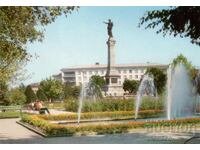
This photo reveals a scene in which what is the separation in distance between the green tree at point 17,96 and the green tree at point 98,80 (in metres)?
1.34

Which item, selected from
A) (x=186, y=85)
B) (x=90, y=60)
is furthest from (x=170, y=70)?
(x=90, y=60)

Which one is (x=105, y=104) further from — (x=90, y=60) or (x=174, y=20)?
(x=174, y=20)

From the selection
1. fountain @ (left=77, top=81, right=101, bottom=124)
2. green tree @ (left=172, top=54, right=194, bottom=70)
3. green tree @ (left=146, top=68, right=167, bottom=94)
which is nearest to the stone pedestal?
fountain @ (left=77, top=81, right=101, bottom=124)

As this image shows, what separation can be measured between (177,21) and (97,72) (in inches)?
79.1

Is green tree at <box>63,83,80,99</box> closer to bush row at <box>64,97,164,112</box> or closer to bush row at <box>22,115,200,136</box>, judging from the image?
bush row at <box>64,97,164,112</box>

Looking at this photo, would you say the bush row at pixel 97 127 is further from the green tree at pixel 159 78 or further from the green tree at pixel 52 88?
the green tree at pixel 159 78

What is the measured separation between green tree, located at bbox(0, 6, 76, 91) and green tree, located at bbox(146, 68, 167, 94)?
77.8 inches

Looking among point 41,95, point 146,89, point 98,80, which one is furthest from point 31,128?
point 146,89

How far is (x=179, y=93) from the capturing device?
41.0 feet

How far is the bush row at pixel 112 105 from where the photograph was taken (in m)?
11.0

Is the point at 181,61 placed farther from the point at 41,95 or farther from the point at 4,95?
the point at 4,95
